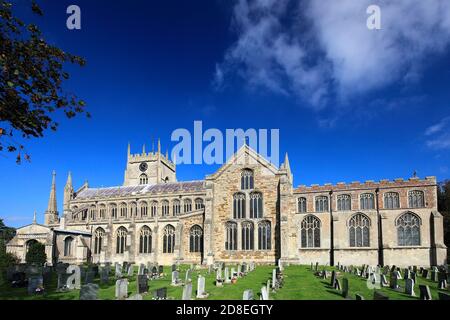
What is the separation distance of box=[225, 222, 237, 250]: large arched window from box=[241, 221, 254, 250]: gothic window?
0.83m

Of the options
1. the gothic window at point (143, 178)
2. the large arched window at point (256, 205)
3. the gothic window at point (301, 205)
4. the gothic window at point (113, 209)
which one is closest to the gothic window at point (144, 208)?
the gothic window at point (113, 209)

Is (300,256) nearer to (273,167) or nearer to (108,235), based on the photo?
(273,167)

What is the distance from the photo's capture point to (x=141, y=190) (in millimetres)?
55375

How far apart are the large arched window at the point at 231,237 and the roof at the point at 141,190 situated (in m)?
11.5

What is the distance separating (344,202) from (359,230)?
307 cm

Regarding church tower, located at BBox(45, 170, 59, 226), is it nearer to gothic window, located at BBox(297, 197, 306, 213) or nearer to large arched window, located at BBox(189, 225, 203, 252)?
large arched window, located at BBox(189, 225, 203, 252)

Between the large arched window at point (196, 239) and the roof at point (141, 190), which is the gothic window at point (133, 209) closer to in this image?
the roof at point (141, 190)

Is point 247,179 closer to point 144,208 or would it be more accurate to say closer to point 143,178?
point 144,208

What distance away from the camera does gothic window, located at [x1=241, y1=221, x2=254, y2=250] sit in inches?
1532

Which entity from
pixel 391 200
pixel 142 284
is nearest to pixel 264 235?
pixel 391 200

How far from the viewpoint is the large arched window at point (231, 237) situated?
39.5m
